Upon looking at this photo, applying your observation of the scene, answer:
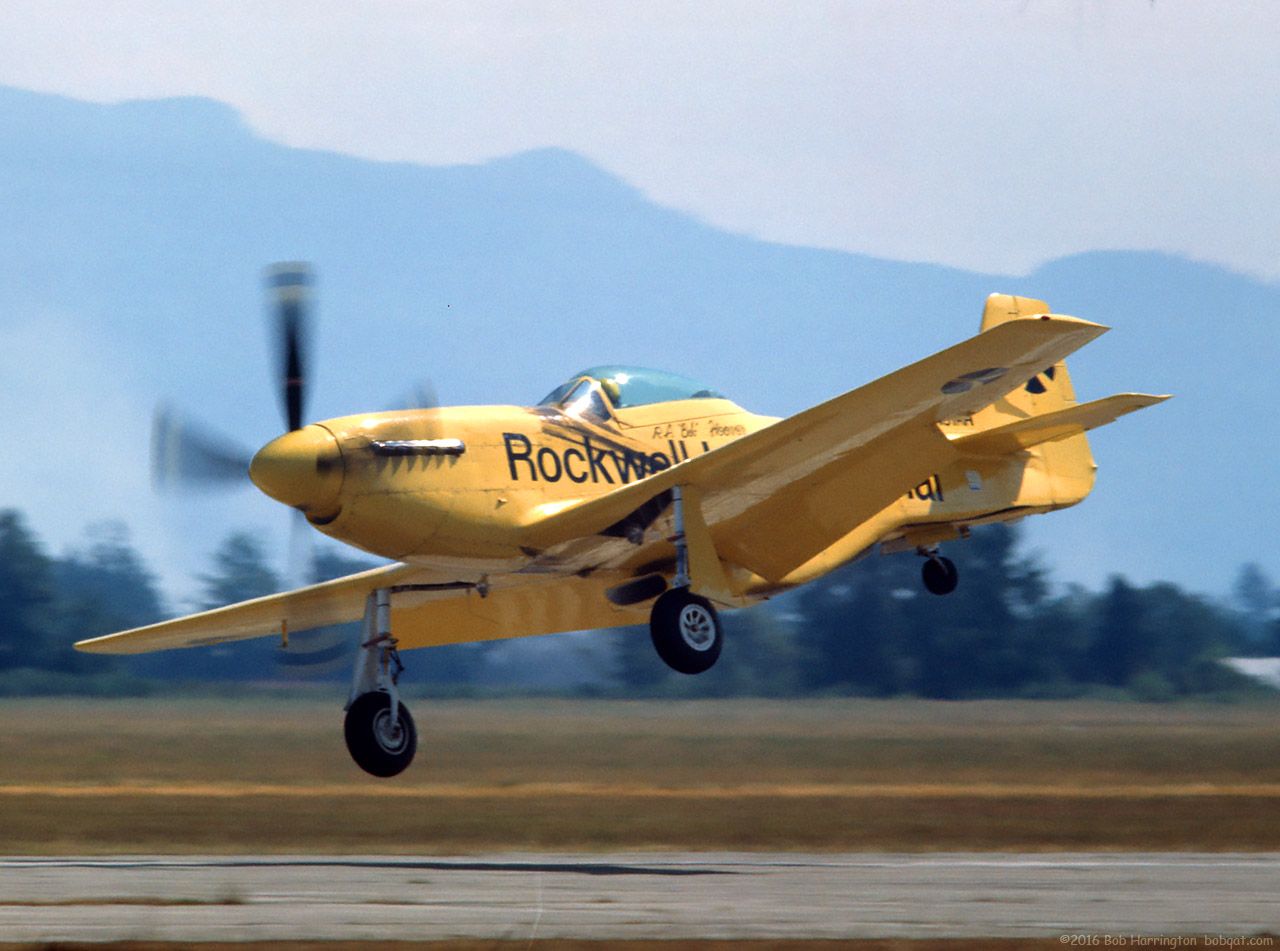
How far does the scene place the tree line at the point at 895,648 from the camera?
36.9 m

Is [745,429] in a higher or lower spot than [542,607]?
higher

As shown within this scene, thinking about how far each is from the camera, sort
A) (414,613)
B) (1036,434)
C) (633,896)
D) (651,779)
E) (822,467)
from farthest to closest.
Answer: (651,779), (414,613), (1036,434), (822,467), (633,896)

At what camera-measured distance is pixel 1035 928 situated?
11008 millimetres

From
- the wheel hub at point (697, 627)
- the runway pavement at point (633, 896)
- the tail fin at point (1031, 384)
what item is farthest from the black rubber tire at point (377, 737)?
A: the tail fin at point (1031, 384)

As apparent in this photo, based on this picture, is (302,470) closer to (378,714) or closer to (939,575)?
(378,714)

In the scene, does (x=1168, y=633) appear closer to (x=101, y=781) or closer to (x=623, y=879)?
(x=101, y=781)

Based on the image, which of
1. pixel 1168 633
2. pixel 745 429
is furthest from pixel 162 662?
pixel 745 429

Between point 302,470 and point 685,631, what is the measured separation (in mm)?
3467

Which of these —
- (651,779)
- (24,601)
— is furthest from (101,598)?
(651,779)

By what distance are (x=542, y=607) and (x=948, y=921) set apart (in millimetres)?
7965

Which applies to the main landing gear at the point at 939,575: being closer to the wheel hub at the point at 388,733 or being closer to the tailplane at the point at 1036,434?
the tailplane at the point at 1036,434

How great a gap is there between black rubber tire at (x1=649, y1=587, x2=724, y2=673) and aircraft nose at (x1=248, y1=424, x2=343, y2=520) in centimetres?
290

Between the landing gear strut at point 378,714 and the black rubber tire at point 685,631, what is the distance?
118 inches

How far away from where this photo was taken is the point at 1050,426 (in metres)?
16.6
